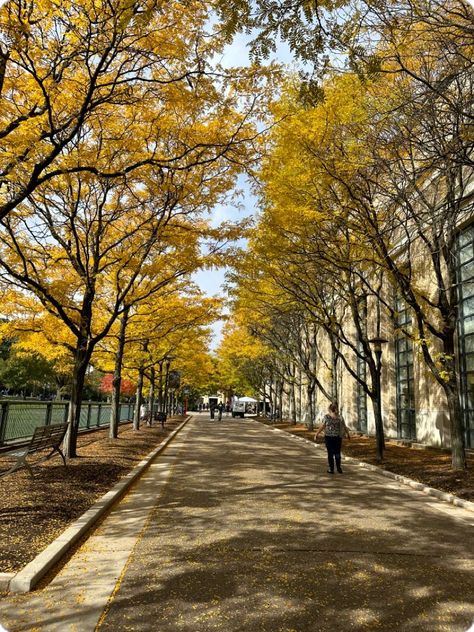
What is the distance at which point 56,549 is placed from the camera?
5.02 m

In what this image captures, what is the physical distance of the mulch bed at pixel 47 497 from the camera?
5.21 m

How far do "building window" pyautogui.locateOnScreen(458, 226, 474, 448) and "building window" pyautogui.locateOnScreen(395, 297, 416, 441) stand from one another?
138 inches

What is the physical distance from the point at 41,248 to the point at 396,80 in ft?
33.5

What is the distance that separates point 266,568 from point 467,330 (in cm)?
1385

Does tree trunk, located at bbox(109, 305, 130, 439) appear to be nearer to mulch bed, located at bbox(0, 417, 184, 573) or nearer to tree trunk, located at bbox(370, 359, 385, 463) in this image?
mulch bed, located at bbox(0, 417, 184, 573)

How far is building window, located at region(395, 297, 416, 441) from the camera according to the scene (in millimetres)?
20156

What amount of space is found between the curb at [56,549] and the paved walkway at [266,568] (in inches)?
7.2

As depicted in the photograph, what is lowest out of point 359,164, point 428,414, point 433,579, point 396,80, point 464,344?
point 433,579

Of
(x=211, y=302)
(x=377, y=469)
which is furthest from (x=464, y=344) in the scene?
(x=211, y=302)

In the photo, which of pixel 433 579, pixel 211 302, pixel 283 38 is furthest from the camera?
pixel 211 302

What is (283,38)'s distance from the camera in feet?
17.0

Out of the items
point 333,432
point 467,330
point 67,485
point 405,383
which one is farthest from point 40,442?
point 405,383

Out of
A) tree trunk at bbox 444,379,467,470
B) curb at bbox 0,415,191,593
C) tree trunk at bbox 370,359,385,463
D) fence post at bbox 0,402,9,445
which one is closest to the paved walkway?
curb at bbox 0,415,191,593

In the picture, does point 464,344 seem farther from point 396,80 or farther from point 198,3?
point 198,3
